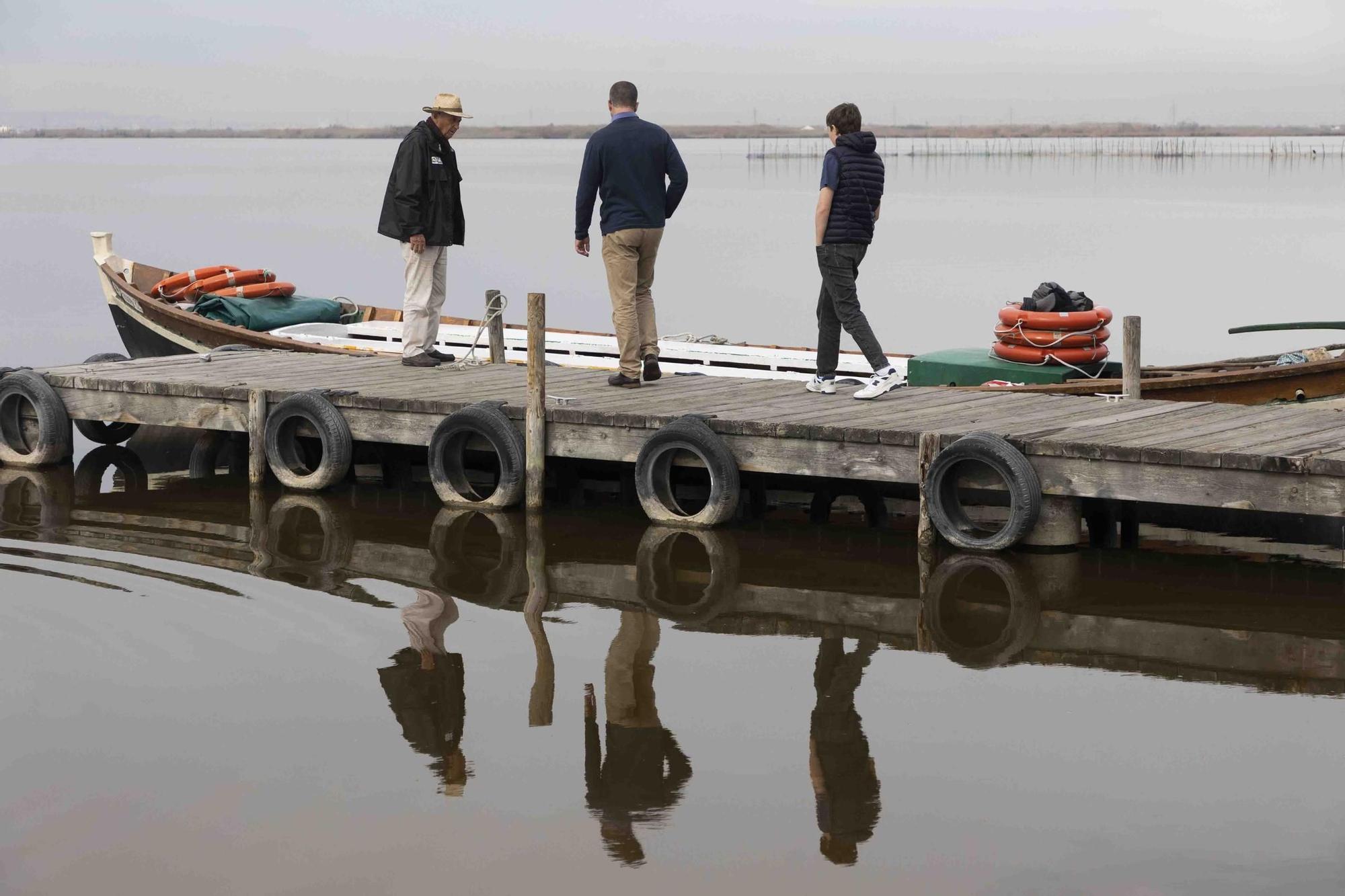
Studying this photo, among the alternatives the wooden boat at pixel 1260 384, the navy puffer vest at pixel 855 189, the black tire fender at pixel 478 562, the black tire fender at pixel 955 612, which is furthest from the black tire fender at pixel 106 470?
the wooden boat at pixel 1260 384

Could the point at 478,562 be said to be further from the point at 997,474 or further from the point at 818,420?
the point at 997,474

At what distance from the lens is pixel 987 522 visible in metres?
10.6

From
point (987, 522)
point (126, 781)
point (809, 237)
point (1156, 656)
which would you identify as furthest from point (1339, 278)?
point (126, 781)

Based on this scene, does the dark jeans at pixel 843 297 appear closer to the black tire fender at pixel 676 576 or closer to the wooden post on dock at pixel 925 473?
the wooden post on dock at pixel 925 473

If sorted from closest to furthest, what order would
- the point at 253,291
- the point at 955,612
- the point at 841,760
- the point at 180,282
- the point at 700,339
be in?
1. the point at 841,760
2. the point at 955,612
3. the point at 700,339
4. the point at 253,291
5. the point at 180,282

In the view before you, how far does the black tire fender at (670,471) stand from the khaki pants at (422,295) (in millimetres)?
2373

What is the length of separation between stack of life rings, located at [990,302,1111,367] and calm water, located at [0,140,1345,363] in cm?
1200

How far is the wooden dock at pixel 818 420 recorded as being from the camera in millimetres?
8680

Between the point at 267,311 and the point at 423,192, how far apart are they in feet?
18.2

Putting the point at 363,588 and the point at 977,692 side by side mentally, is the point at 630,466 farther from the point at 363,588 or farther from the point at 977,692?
the point at 977,692

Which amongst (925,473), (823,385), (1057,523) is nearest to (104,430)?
(823,385)

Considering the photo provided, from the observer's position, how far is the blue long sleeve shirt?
407 inches

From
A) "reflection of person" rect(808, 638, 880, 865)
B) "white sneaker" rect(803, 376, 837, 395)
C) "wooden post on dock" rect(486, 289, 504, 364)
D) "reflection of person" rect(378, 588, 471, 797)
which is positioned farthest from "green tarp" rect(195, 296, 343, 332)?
"reflection of person" rect(808, 638, 880, 865)

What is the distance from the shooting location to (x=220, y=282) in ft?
56.2
